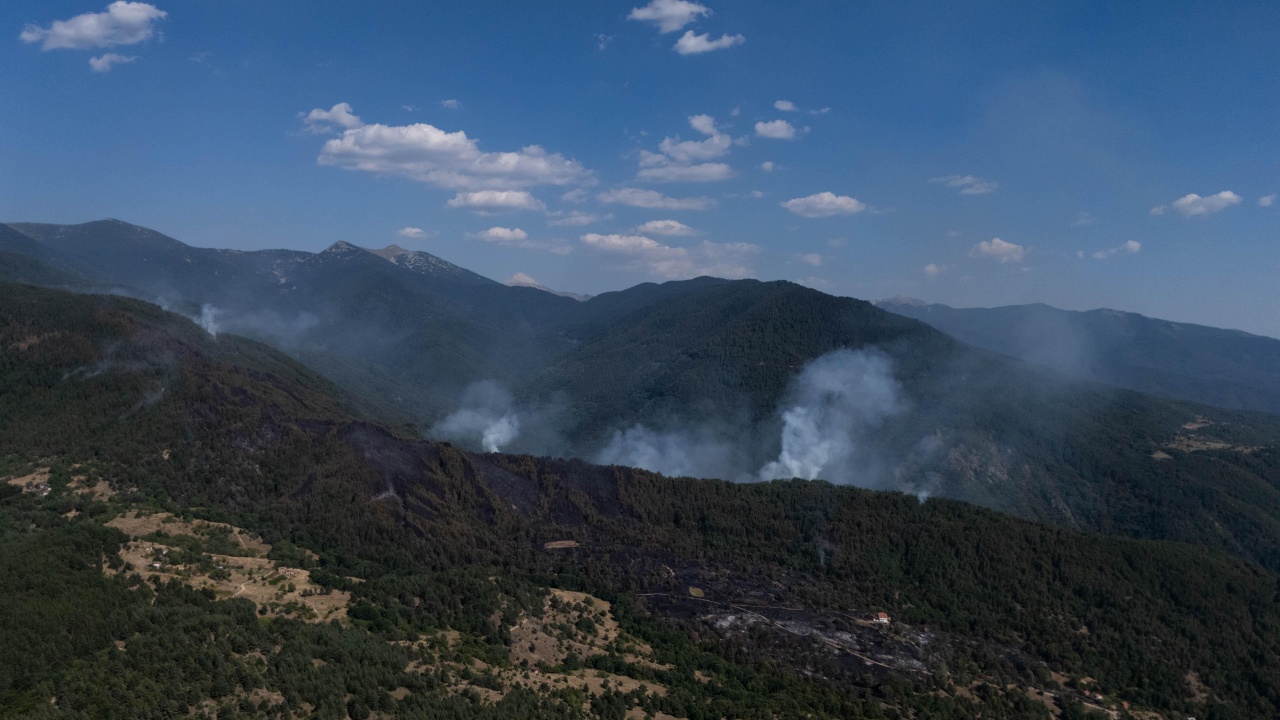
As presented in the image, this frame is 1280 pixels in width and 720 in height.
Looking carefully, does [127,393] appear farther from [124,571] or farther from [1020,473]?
[1020,473]

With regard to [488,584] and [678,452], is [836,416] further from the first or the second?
[488,584]

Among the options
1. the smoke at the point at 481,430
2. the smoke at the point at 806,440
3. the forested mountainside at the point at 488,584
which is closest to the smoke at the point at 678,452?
the smoke at the point at 806,440

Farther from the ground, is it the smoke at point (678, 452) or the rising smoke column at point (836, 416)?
the rising smoke column at point (836, 416)


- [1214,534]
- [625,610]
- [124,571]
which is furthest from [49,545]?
[1214,534]

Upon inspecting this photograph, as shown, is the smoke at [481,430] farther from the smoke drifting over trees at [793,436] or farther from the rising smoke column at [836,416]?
the rising smoke column at [836,416]

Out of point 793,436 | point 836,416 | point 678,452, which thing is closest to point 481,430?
point 678,452

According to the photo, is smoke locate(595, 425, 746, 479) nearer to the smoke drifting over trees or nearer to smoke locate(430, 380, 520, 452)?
the smoke drifting over trees
